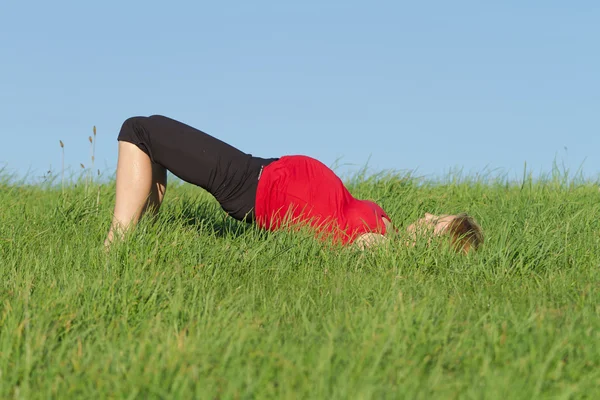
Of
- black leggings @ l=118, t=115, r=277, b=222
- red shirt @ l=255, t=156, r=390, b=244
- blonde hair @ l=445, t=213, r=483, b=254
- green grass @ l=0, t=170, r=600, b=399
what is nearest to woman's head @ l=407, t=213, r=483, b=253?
blonde hair @ l=445, t=213, r=483, b=254

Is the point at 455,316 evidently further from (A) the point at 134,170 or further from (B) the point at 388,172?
(B) the point at 388,172

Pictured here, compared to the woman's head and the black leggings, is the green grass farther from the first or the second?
the black leggings

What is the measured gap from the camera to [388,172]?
7316mm

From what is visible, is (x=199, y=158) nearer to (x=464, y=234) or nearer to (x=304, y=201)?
(x=304, y=201)

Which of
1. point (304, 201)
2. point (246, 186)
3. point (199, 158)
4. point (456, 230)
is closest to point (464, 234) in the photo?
point (456, 230)

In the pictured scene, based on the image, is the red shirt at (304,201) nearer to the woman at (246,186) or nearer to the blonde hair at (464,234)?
the woman at (246,186)

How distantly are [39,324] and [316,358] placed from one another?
119 cm

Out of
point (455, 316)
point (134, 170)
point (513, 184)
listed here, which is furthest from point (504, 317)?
point (513, 184)

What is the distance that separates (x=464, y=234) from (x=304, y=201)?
3.55 ft

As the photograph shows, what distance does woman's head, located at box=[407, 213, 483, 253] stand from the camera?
173 inches

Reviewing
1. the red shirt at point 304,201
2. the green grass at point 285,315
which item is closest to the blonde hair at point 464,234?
the green grass at point 285,315

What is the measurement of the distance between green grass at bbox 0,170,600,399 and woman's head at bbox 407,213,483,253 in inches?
6.1

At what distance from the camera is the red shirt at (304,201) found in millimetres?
4465

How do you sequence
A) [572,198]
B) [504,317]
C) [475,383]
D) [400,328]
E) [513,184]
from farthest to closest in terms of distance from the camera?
[513,184], [572,198], [504,317], [400,328], [475,383]
